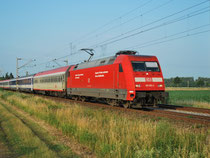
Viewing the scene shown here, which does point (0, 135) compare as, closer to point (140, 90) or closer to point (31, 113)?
point (31, 113)

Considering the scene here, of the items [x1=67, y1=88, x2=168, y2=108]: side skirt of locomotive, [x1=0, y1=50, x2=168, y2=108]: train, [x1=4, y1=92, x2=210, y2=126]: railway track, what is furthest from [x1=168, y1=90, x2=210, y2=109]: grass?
[x1=67, y1=88, x2=168, y2=108]: side skirt of locomotive

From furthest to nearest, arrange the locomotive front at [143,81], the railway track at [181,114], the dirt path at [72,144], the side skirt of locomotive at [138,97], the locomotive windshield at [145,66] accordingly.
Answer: the locomotive windshield at [145,66]
the side skirt of locomotive at [138,97]
the locomotive front at [143,81]
the railway track at [181,114]
the dirt path at [72,144]

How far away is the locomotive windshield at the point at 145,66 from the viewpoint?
14.1 metres

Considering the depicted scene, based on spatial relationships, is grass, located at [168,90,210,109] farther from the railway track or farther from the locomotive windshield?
the locomotive windshield

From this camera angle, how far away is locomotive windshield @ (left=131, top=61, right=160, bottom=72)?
14086 millimetres

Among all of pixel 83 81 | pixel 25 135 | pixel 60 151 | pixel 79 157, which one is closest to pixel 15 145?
pixel 25 135

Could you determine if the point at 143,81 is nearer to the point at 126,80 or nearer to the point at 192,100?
the point at 126,80

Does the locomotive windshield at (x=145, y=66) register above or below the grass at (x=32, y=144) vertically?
above

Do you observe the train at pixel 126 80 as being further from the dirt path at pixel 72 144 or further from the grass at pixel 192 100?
the dirt path at pixel 72 144

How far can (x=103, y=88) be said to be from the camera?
16766 millimetres

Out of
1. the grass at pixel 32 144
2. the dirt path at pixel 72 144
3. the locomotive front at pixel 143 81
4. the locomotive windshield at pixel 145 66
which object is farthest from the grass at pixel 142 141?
the locomotive windshield at pixel 145 66

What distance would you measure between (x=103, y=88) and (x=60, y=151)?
415 inches

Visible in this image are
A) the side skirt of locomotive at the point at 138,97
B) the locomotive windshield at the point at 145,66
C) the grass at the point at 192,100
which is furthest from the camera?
the grass at the point at 192,100

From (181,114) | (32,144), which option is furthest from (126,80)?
(32,144)
